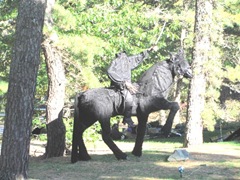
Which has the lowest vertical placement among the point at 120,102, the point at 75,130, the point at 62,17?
the point at 75,130

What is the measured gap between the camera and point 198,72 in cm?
1441

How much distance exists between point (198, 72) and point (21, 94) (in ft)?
27.7

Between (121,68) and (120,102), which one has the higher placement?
(121,68)

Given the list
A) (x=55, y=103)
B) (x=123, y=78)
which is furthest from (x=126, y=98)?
(x=55, y=103)

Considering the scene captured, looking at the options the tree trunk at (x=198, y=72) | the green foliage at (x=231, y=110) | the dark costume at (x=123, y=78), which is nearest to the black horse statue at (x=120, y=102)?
the dark costume at (x=123, y=78)

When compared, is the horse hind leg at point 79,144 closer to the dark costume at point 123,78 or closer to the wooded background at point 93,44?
the dark costume at point 123,78

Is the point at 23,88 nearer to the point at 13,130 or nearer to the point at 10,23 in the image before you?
the point at 13,130

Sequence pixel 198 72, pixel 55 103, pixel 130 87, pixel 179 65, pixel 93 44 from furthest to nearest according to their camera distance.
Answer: pixel 198 72
pixel 93 44
pixel 55 103
pixel 179 65
pixel 130 87

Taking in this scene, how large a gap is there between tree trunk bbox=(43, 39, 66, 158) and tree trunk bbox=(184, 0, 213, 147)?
437 centimetres

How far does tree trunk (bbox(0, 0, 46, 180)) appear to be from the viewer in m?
7.07

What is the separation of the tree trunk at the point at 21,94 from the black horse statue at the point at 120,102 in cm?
282

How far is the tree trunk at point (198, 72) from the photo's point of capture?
14.3m

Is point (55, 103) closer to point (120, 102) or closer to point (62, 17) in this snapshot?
point (62, 17)

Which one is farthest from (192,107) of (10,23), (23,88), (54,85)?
(23,88)
